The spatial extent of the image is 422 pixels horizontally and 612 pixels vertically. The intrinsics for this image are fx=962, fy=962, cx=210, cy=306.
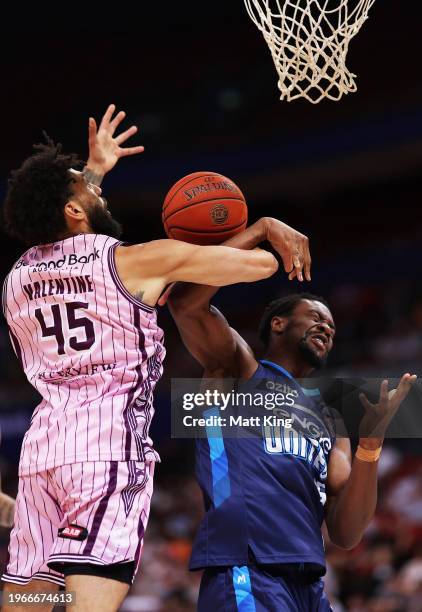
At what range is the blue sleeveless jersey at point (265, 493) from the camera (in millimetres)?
3811

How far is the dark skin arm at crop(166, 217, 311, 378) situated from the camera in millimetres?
3586

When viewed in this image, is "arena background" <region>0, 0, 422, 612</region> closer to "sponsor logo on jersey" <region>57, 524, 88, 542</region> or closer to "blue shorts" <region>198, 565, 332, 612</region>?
"blue shorts" <region>198, 565, 332, 612</region>

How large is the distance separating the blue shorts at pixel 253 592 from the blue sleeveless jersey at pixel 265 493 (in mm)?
57

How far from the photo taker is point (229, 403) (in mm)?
4027

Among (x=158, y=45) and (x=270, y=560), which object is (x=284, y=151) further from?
(x=270, y=560)

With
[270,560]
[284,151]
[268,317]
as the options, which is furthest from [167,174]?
[270,560]

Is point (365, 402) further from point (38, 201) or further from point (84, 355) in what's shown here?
point (38, 201)

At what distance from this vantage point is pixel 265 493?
12.8ft

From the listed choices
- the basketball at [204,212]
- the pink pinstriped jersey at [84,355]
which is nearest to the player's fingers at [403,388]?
the basketball at [204,212]

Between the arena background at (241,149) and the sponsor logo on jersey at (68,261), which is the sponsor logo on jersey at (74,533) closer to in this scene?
the sponsor logo on jersey at (68,261)

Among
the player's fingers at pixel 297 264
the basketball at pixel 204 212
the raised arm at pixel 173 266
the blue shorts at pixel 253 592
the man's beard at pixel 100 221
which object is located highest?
the basketball at pixel 204 212

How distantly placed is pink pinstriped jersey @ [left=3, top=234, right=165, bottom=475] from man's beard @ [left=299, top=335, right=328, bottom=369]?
1.07 metres

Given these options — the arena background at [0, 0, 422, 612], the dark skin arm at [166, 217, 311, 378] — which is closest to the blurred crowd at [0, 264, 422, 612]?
→ the arena background at [0, 0, 422, 612]

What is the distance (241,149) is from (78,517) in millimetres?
11704
